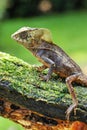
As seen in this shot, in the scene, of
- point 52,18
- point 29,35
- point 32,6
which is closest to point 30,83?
point 29,35

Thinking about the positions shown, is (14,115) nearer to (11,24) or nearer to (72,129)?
(72,129)

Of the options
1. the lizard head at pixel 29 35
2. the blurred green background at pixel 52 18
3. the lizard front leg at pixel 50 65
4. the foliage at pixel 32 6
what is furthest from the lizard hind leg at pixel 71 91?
the foliage at pixel 32 6

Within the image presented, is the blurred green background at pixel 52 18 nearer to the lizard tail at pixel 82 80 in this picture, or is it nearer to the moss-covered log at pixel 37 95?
the lizard tail at pixel 82 80

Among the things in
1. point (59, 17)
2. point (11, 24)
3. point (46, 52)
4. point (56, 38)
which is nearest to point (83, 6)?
point (59, 17)

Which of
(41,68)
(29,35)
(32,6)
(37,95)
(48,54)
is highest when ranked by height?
(29,35)

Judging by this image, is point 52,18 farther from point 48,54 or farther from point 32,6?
point 48,54

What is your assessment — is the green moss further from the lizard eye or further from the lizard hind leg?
the lizard eye
